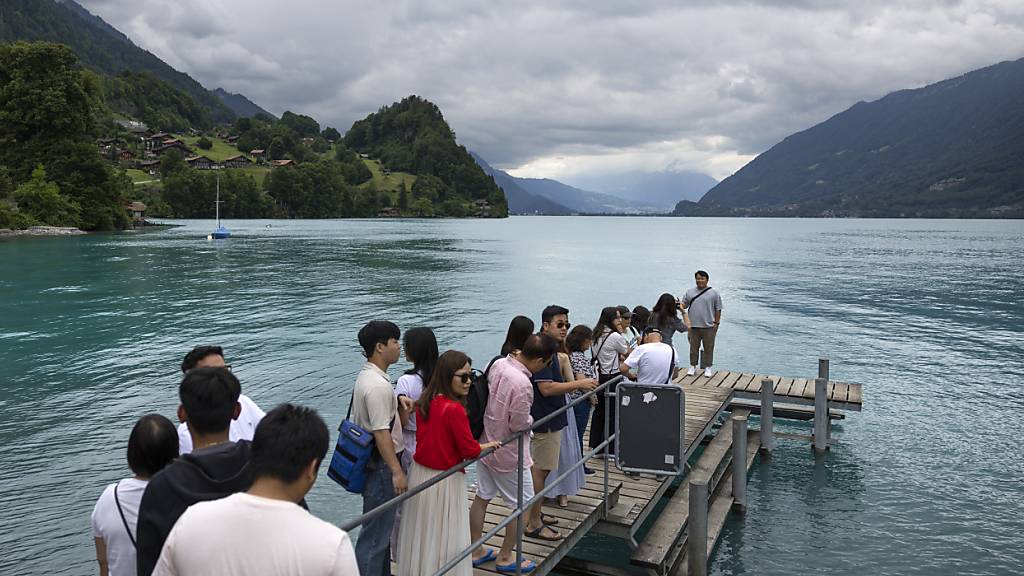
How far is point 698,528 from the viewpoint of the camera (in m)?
8.26

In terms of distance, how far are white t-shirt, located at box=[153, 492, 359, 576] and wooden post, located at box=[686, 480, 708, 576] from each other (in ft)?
20.8

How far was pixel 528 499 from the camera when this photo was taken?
21.1 feet

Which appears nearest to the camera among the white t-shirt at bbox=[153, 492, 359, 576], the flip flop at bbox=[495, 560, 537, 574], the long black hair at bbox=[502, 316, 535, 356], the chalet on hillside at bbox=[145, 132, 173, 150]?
the white t-shirt at bbox=[153, 492, 359, 576]

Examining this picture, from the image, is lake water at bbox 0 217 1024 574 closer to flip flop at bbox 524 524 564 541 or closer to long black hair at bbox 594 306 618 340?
long black hair at bbox 594 306 618 340

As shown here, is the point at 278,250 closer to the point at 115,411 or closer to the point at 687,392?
the point at 115,411

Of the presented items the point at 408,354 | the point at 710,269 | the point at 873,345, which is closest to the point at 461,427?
the point at 408,354

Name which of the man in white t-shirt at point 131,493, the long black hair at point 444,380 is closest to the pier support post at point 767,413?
the long black hair at point 444,380

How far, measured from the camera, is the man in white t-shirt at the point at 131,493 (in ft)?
12.7

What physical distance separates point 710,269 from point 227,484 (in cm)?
6386

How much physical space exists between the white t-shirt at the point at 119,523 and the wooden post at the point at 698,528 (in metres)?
6.07

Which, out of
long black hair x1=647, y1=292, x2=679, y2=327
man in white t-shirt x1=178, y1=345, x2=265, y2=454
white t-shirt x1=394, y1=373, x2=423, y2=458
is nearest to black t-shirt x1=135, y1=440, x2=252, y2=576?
man in white t-shirt x1=178, y1=345, x2=265, y2=454

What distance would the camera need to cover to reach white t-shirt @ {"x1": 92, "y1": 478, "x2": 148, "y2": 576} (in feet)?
12.8

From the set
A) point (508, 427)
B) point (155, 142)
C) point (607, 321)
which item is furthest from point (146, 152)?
point (508, 427)

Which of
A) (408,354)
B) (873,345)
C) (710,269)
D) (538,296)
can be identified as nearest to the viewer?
(408,354)
